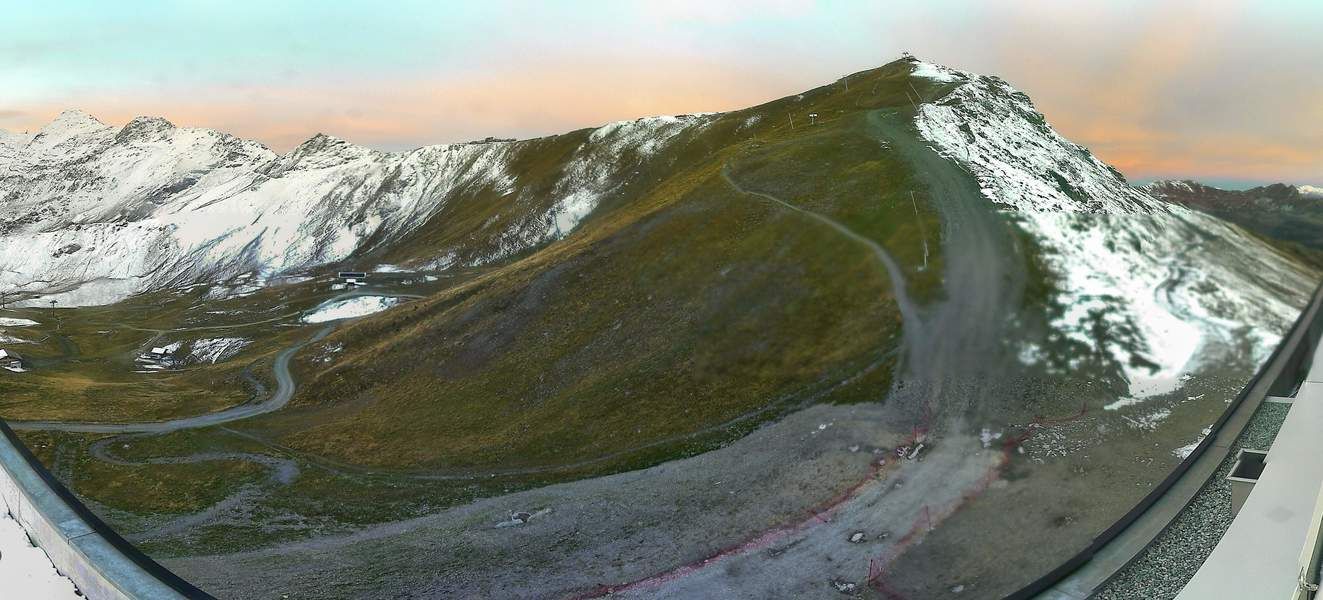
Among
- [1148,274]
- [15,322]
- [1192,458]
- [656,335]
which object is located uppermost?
[1148,274]

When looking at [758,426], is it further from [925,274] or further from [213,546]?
[213,546]

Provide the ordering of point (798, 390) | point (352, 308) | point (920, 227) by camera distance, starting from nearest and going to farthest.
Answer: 1. point (798, 390)
2. point (920, 227)
3. point (352, 308)

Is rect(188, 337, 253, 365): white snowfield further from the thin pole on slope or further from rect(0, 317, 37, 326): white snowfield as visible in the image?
the thin pole on slope

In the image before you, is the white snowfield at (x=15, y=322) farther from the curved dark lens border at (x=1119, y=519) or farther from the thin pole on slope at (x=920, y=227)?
the thin pole on slope at (x=920, y=227)

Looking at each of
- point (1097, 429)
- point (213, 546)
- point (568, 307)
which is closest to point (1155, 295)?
point (1097, 429)

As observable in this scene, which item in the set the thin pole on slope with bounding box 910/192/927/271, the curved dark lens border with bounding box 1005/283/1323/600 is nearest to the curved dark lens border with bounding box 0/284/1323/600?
the curved dark lens border with bounding box 1005/283/1323/600

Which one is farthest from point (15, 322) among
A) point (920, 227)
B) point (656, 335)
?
point (920, 227)

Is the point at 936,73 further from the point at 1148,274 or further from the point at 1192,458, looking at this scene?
the point at 1192,458
